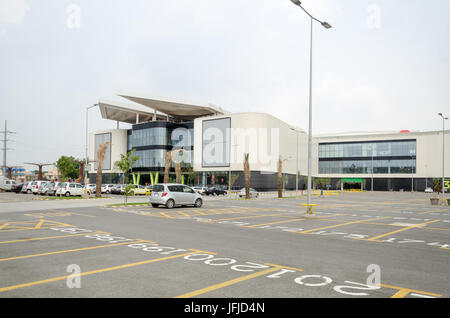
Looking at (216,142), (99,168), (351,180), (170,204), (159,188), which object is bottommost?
(351,180)

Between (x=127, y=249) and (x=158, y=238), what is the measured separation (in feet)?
6.89

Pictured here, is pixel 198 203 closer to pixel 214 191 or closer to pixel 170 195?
pixel 170 195

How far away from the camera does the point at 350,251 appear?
9.59 m

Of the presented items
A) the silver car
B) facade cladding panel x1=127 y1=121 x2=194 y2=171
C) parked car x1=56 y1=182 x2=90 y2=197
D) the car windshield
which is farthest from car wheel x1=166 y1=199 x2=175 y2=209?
facade cladding panel x1=127 y1=121 x2=194 y2=171

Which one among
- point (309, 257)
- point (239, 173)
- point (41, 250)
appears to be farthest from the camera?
point (239, 173)

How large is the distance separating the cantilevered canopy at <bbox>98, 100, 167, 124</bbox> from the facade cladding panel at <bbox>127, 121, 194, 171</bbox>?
3.62 meters

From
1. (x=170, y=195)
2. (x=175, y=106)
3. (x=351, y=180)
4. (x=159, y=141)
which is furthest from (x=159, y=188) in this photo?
(x=351, y=180)

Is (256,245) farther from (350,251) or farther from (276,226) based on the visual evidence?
(276,226)

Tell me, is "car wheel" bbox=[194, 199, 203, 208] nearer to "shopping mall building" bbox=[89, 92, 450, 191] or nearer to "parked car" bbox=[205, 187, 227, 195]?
"parked car" bbox=[205, 187, 227, 195]

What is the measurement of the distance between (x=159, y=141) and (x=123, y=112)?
13091 mm

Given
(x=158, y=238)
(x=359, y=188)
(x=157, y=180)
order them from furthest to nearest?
1. (x=359, y=188)
2. (x=157, y=180)
3. (x=158, y=238)

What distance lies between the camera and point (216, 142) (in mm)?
81688

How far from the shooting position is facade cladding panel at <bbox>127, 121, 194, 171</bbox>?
84.1 metres
